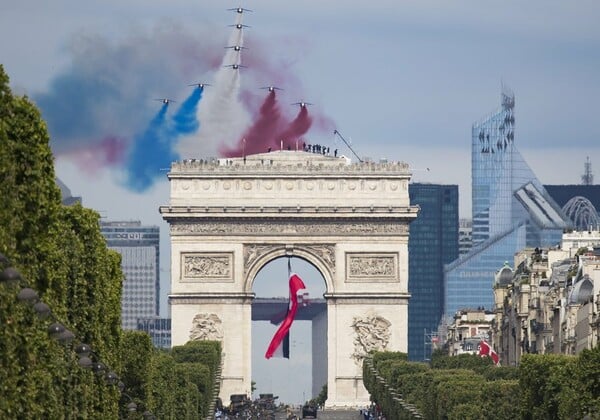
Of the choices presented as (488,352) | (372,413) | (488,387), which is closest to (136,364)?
(488,387)

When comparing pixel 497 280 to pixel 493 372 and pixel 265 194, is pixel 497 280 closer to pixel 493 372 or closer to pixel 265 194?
pixel 265 194

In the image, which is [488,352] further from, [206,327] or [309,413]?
[206,327]

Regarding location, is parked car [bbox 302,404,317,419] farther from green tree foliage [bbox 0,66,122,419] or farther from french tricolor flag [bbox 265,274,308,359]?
Result: green tree foliage [bbox 0,66,122,419]

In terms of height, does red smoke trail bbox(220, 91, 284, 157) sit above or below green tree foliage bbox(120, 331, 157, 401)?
above

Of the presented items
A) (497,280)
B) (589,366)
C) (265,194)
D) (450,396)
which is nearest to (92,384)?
(589,366)

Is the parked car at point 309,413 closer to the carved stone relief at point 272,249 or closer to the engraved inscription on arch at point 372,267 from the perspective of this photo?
the engraved inscription on arch at point 372,267

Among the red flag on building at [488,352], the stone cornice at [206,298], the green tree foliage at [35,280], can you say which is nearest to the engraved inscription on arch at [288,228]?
the stone cornice at [206,298]

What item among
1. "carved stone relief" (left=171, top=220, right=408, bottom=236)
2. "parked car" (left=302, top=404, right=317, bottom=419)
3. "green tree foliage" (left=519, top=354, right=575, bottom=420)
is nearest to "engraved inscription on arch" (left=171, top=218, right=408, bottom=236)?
"carved stone relief" (left=171, top=220, right=408, bottom=236)
